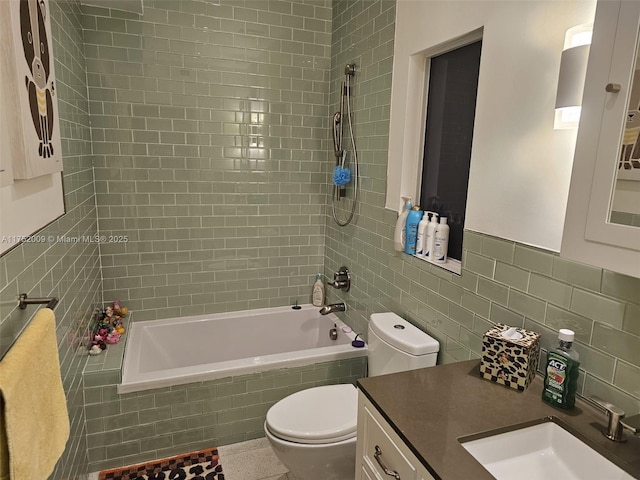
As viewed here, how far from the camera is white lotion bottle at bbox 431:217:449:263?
76.5 inches

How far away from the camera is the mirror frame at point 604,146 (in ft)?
2.93

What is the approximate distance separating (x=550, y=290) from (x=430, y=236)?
27.6 inches

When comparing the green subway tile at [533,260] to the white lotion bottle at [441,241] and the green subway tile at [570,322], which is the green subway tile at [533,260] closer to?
the green subway tile at [570,322]

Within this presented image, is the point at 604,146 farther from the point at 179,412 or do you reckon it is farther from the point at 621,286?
the point at 179,412

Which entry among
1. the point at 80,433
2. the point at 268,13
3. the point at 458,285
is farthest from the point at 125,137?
the point at 458,285

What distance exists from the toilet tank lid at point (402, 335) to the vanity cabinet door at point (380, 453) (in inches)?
23.5

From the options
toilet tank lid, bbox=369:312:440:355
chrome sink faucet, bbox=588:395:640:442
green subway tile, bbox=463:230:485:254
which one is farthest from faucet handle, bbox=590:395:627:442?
toilet tank lid, bbox=369:312:440:355

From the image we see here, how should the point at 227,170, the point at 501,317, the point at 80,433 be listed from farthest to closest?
the point at 227,170 → the point at 80,433 → the point at 501,317

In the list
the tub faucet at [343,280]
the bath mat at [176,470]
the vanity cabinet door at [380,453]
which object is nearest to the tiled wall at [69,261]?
the bath mat at [176,470]

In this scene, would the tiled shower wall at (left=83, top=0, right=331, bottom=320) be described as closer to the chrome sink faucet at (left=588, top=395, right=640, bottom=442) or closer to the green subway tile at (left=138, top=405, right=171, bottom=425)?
the green subway tile at (left=138, top=405, right=171, bottom=425)

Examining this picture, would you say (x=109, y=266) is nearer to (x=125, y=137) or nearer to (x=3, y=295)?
(x=125, y=137)

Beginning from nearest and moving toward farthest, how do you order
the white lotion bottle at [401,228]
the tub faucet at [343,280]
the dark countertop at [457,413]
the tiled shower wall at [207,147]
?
the dark countertop at [457,413], the white lotion bottle at [401,228], the tiled shower wall at [207,147], the tub faucet at [343,280]

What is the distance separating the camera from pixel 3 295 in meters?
1.09

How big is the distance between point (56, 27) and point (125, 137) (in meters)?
0.92
